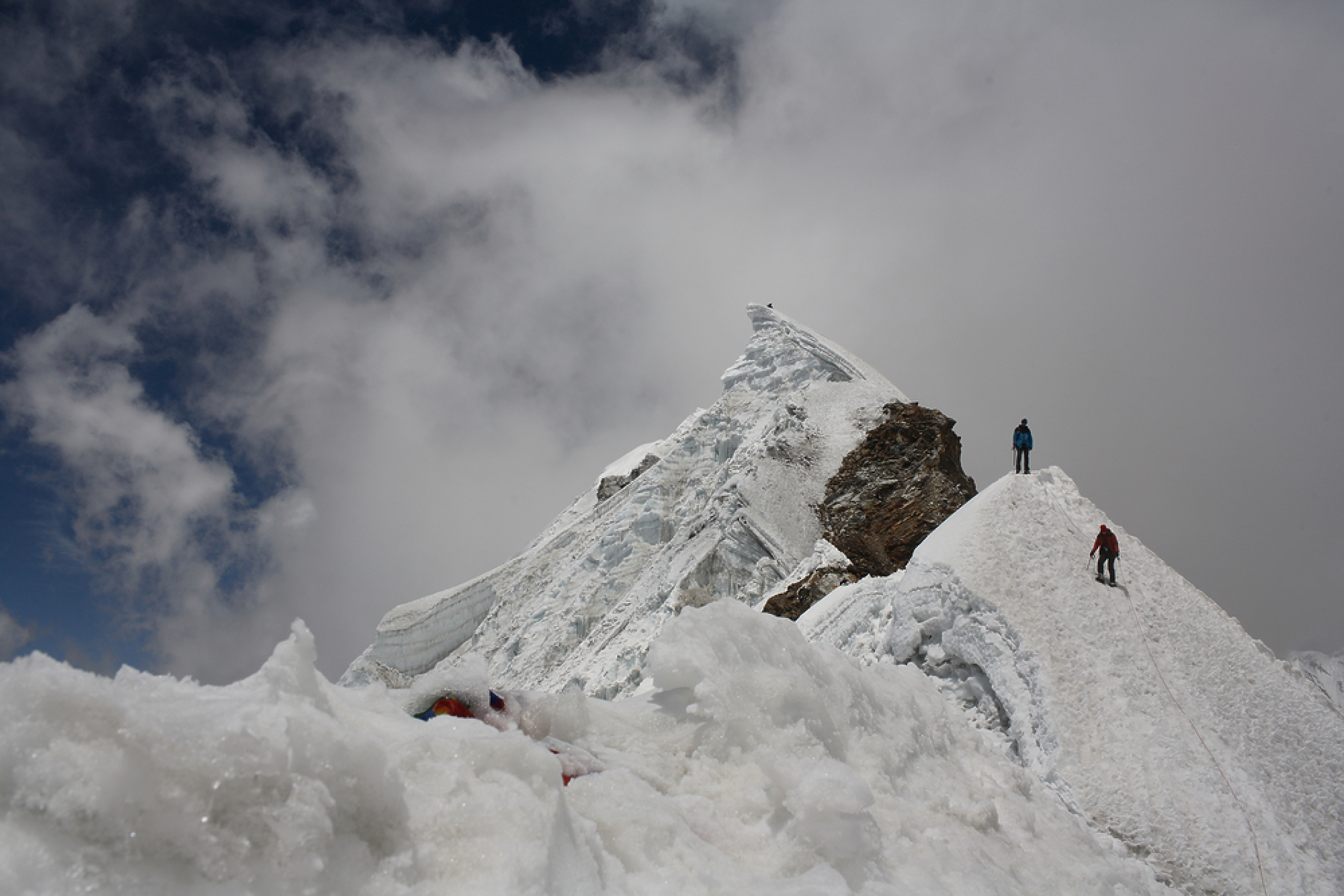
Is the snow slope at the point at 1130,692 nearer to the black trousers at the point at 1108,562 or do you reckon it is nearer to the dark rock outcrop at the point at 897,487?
the black trousers at the point at 1108,562

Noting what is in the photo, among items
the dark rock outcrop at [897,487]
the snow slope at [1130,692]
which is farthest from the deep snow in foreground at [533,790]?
the dark rock outcrop at [897,487]

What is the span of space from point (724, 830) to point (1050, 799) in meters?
4.32

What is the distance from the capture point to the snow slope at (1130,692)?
6438mm

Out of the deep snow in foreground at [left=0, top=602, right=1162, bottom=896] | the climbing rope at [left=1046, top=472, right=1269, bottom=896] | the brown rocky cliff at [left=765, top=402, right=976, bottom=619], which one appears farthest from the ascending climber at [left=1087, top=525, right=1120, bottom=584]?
the brown rocky cliff at [left=765, top=402, right=976, bottom=619]

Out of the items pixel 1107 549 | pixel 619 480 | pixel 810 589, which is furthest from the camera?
pixel 619 480

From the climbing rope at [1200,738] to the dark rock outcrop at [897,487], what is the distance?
11.4 meters

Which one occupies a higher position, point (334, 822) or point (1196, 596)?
point (1196, 596)

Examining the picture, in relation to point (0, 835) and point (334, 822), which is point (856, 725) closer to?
point (334, 822)

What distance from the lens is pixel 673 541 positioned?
25.4 m

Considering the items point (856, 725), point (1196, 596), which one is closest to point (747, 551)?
point (1196, 596)

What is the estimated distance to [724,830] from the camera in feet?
11.7

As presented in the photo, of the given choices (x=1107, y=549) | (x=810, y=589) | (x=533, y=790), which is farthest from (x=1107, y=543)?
(x=533, y=790)

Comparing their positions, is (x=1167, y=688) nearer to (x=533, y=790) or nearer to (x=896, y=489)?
(x=533, y=790)

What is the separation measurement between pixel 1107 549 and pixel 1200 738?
104 inches
